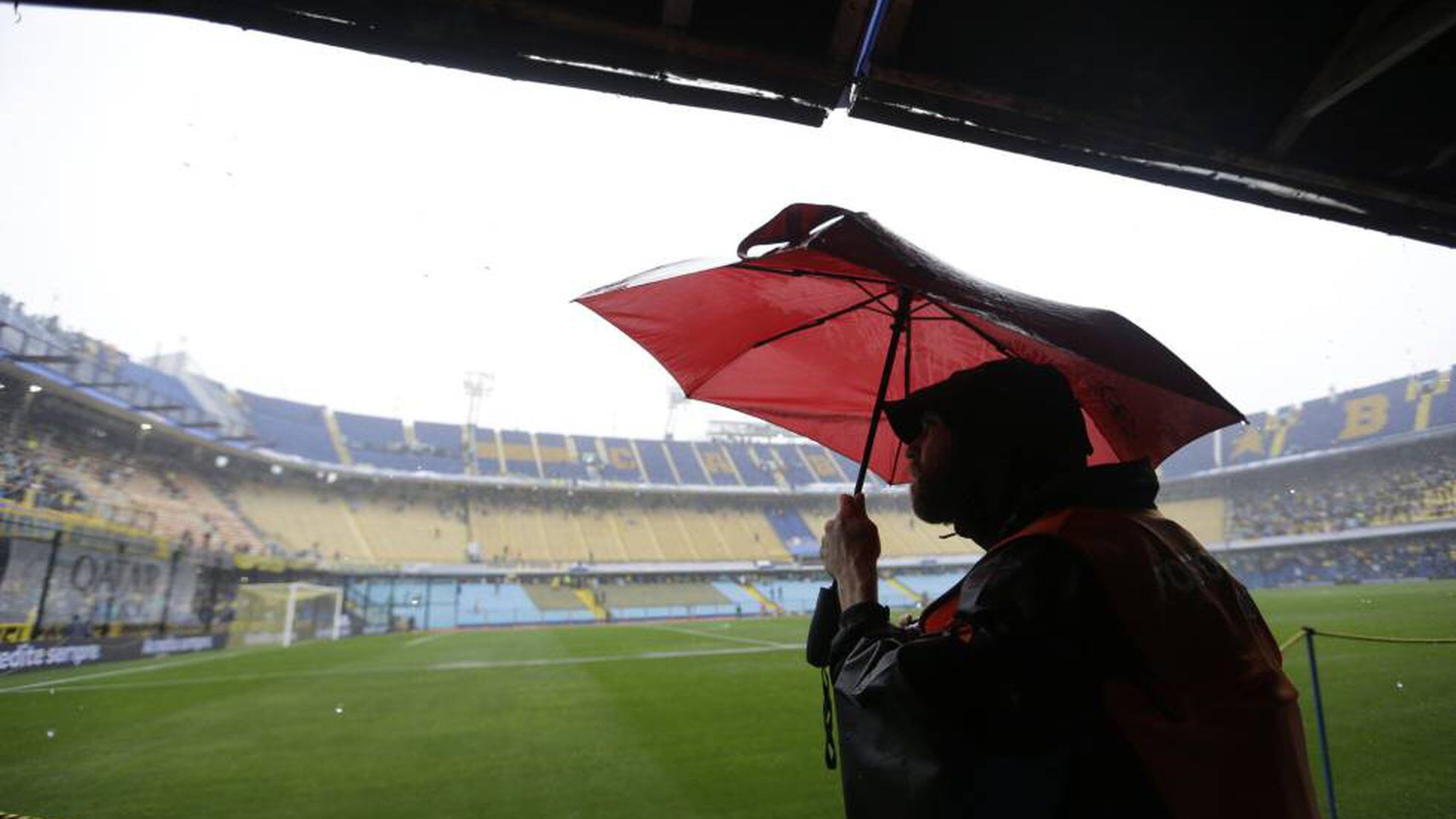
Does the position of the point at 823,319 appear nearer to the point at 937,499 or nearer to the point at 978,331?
the point at 978,331

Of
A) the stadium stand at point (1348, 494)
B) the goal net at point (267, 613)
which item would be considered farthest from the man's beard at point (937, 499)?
the stadium stand at point (1348, 494)

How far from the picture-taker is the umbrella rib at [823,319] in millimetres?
2365

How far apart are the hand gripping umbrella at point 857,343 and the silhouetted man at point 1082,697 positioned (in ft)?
1.33

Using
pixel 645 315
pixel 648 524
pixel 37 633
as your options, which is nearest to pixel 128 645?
pixel 37 633

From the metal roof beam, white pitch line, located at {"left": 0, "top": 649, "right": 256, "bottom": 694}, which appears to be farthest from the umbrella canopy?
white pitch line, located at {"left": 0, "top": 649, "right": 256, "bottom": 694}

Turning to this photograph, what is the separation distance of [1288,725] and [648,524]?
47.5 meters

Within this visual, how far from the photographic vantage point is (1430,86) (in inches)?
107

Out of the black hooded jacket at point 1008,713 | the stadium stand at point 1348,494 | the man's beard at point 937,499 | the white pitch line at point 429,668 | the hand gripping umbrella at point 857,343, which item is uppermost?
the stadium stand at point 1348,494

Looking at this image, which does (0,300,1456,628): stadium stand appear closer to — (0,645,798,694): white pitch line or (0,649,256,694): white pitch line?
(0,649,256,694): white pitch line

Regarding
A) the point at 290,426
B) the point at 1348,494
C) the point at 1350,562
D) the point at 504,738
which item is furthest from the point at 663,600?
the point at 1348,494

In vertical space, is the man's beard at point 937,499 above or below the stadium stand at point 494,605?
above

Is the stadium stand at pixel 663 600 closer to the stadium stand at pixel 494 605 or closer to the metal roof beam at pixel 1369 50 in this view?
the stadium stand at pixel 494 605

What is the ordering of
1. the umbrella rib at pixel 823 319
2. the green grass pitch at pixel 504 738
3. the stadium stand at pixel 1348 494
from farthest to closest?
the stadium stand at pixel 1348 494
the green grass pitch at pixel 504 738
the umbrella rib at pixel 823 319

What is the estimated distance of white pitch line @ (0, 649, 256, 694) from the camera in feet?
42.1
